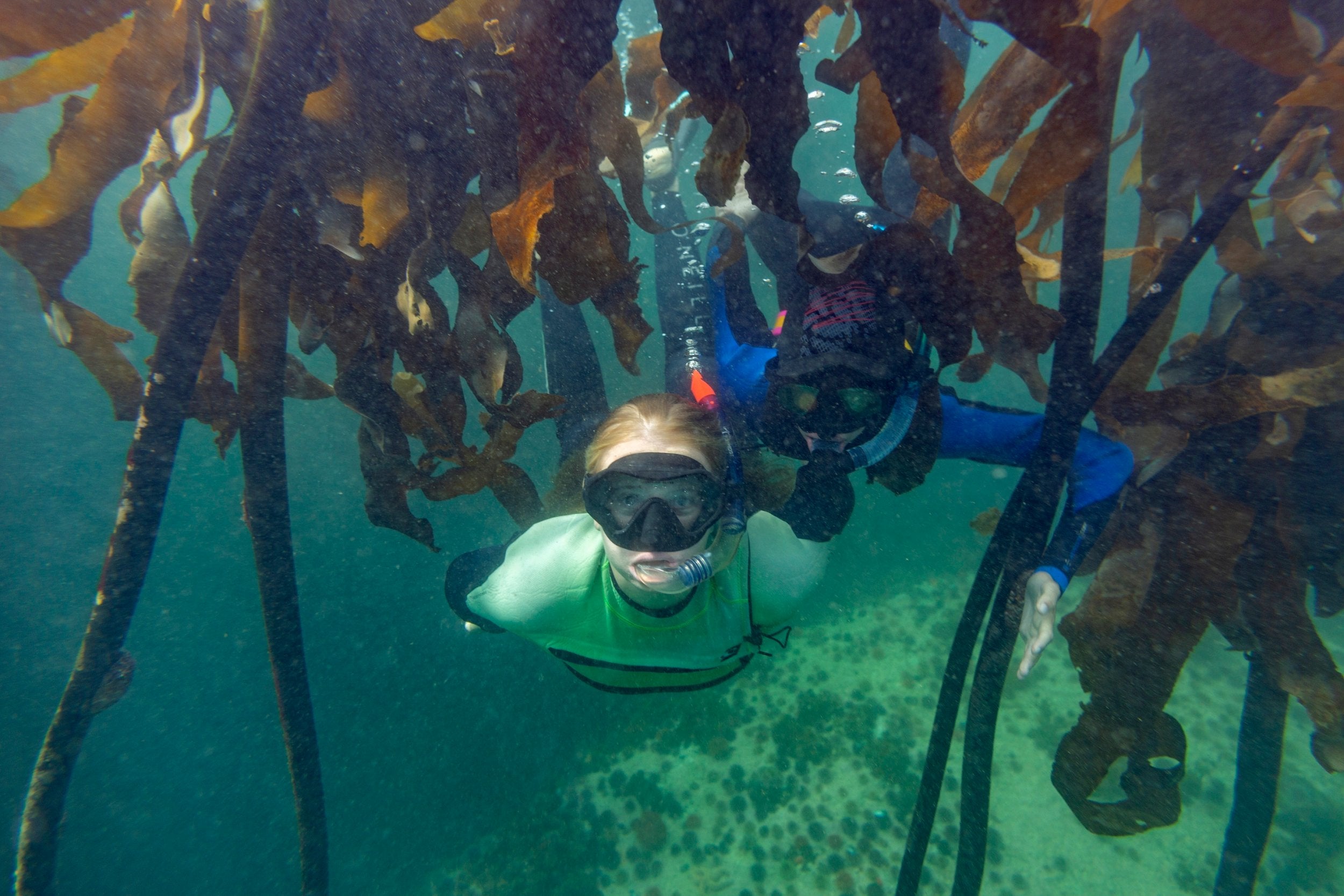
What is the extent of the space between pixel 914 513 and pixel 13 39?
672 inches

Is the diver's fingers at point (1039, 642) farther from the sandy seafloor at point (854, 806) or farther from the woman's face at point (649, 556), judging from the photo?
the sandy seafloor at point (854, 806)

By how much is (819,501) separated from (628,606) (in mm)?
1191

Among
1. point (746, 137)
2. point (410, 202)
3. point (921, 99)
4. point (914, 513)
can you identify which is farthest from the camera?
point (914, 513)

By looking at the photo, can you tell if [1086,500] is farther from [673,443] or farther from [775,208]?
[775,208]

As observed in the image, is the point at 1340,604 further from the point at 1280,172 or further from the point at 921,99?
the point at 921,99

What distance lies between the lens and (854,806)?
734 cm

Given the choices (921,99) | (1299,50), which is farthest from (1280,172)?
(921,99)

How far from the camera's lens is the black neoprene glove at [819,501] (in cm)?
290

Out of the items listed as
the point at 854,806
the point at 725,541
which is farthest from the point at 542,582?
the point at 854,806

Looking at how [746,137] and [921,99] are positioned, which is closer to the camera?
[921,99]

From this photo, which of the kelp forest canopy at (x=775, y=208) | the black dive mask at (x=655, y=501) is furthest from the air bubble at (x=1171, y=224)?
the black dive mask at (x=655, y=501)

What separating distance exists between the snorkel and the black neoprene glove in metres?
0.40

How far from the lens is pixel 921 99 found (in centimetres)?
135

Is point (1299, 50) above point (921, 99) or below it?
below
